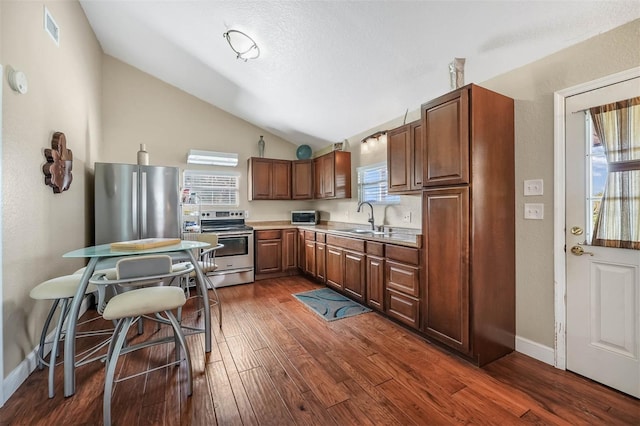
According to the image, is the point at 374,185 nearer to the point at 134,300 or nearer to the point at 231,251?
the point at 231,251

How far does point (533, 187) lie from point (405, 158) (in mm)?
1203

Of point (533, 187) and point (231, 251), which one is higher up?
point (533, 187)

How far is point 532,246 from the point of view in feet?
7.14

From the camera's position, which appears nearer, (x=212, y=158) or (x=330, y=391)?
(x=330, y=391)

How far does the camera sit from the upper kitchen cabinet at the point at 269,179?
4875mm

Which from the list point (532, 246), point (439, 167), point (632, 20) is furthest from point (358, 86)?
point (532, 246)

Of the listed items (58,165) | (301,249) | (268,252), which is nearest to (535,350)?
(301,249)

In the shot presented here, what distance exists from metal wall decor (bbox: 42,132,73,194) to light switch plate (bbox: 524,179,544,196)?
4.06 metres

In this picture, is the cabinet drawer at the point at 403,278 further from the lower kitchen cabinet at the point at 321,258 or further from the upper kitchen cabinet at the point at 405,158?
the lower kitchen cabinet at the point at 321,258

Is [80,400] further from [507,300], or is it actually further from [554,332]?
[554,332]

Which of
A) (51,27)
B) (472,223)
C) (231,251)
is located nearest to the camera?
(472,223)

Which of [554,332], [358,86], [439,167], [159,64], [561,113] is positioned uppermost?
[159,64]

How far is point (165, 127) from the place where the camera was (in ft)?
14.7

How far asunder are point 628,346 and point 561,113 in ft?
5.42
